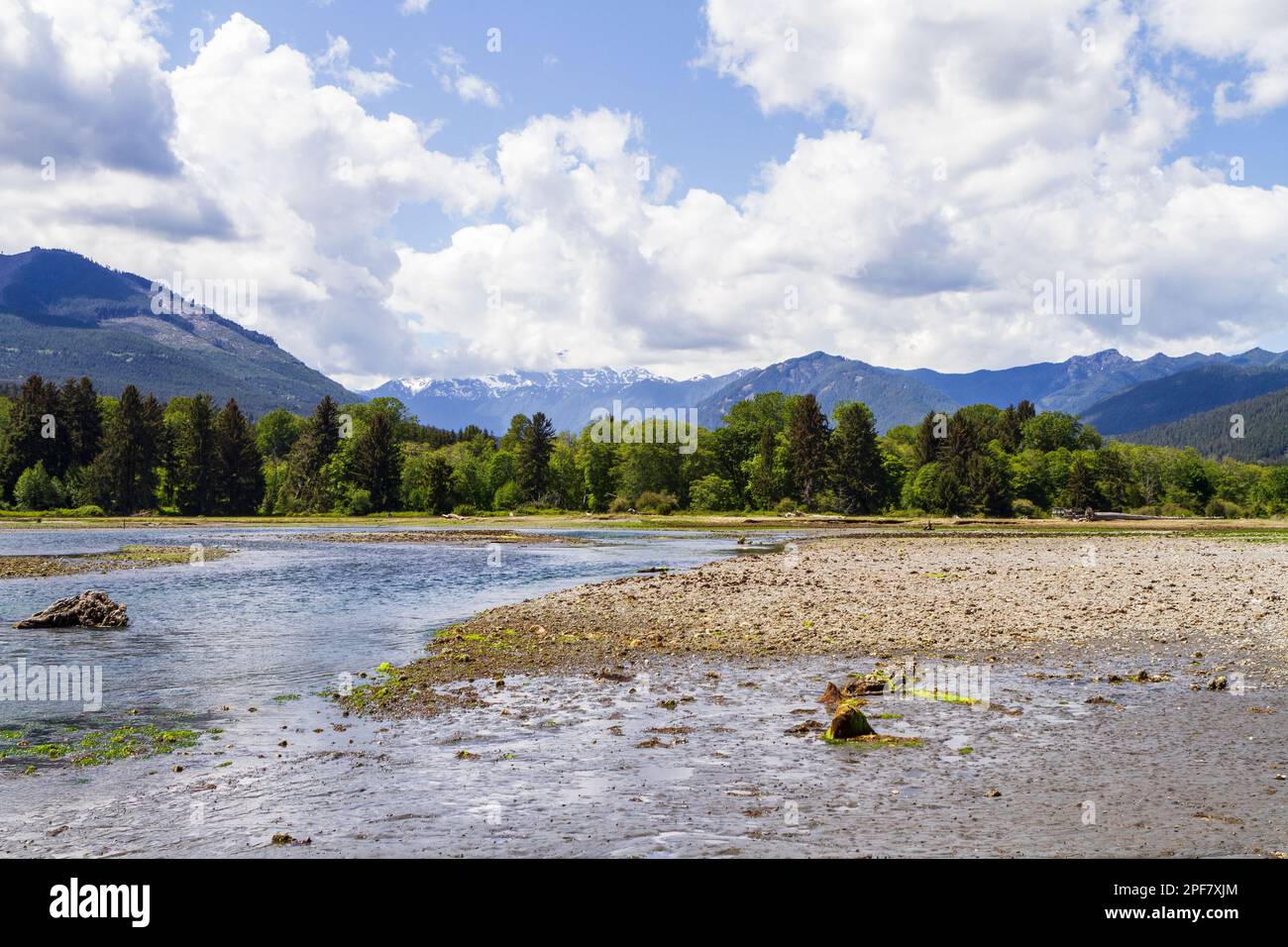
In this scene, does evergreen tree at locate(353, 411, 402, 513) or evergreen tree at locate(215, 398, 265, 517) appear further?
evergreen tree at locate(215, 398, 265, 517)

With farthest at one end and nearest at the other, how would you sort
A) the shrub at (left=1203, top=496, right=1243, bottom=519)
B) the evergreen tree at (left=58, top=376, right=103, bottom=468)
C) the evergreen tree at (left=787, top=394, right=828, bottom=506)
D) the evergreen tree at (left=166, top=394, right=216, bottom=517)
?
the evergreen tree at (left=166, top=394, right=216, bottom=517) < the evergreen tree at (left=787, top=394, right=828, bottom=506) < the evergreen tree at (left=58, top=376, right=103, bottom=468) < the shrub at (left=1203, top=496, right=1243, bottom=519)

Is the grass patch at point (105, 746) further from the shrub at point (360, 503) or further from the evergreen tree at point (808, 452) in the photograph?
Answer: the shrub at point (360, 503)

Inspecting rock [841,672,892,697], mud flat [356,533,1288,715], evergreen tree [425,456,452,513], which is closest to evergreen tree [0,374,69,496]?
evergreen tree [425,456,452,513]

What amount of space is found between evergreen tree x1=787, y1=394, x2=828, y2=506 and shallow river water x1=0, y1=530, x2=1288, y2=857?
431 ft

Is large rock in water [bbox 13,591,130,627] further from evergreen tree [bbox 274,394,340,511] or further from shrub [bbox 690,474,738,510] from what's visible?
evergreen tree [bbox 274,394,340,511]

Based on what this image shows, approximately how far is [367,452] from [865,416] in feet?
289

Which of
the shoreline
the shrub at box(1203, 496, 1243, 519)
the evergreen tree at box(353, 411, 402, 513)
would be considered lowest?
the shoreline

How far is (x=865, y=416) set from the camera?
153750 mm

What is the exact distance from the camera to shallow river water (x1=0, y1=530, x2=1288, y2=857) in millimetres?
10891
